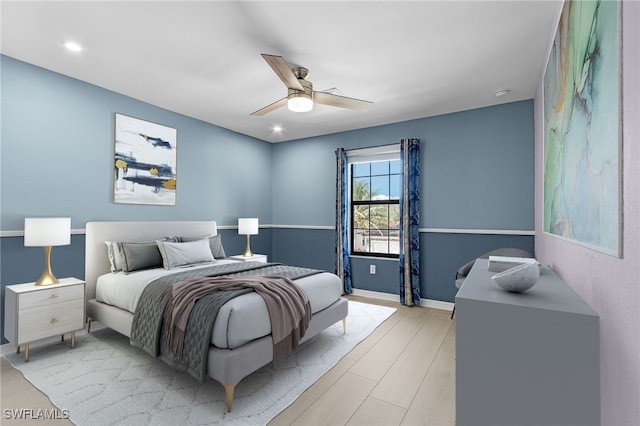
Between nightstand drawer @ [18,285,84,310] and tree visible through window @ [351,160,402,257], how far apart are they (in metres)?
3.60

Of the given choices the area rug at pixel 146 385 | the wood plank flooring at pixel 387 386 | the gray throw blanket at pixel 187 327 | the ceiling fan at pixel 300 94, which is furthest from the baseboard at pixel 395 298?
the ceiling fan at pixel 300 94

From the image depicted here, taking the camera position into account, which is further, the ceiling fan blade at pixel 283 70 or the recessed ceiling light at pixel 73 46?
the recessed ceiling light at pixel 73 46

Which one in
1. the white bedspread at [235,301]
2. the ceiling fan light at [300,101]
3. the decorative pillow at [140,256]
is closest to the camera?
the white bedspread at [235,301]

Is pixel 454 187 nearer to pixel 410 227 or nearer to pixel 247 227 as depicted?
pixel 410 227

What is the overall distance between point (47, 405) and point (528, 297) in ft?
9.53

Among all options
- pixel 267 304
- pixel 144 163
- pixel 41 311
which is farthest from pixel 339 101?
pixel 41 311

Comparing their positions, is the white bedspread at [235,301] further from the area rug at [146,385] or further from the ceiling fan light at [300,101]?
the ceiling fan light at [300,101]

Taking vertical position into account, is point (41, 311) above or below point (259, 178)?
below

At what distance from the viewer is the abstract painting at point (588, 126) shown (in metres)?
0.99

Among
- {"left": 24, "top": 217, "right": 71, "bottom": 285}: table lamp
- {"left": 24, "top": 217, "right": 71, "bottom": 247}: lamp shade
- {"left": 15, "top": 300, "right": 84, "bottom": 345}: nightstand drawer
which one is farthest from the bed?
{"left": 24, "top": 217, "right": 71, "bottom": 247}: lamp shade

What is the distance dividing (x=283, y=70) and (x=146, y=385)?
256 centimetres

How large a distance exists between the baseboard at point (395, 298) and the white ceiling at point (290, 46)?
263cm

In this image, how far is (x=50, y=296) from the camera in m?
2.68

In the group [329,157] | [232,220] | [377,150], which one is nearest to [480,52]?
[377,150]
